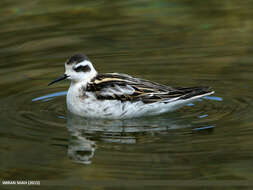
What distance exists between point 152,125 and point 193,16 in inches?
333

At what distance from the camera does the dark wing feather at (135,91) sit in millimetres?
12320

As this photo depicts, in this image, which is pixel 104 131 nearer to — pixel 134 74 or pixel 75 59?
pixel 75 59

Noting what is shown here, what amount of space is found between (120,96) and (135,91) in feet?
1.06

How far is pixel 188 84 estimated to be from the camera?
14.3m

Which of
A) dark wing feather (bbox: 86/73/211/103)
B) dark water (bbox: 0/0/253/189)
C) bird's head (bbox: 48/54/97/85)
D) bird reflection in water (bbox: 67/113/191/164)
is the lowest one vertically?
bird reflection in water (bbox: 67/113/191/164)

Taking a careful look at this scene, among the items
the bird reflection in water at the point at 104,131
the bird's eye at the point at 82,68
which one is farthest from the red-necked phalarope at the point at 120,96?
the bird reflection in water at the point at 104,131

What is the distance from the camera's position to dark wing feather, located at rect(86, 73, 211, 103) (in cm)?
1232

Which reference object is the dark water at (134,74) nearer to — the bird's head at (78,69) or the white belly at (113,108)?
the white belly at (113,108)

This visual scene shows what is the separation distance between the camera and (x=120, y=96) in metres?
12.3

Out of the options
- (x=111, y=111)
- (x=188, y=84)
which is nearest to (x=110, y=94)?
(x=111, y=111)

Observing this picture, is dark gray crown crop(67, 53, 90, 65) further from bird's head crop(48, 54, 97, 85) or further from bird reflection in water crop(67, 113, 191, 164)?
bird reflection in water crop(67, 113, 191, 164)

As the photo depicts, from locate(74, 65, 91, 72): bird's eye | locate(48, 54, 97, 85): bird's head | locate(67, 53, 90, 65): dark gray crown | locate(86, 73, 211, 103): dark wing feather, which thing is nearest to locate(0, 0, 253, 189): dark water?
locate(86, 73, 211, 103): dark wing feather

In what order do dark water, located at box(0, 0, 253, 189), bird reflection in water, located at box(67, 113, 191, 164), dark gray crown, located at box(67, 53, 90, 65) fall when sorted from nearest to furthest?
dark water, located at box(0, 0, 253, 189)
bird reflection in water, located at box(67, 113, 191, 164)
dark gray crown, located at box(67, 53, 90, 65)

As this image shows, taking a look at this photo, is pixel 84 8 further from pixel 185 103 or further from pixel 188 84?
pixel 185 103
